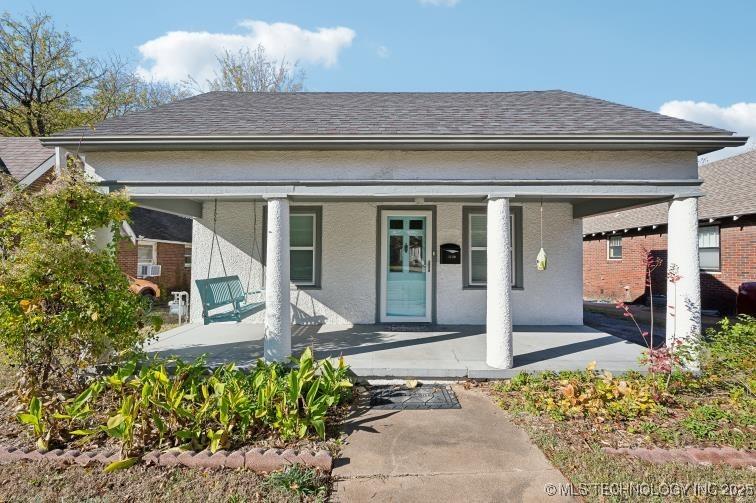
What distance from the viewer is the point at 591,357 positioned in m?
5.57

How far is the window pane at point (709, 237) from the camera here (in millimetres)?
11953

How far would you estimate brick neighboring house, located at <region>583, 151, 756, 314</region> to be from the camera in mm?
11148

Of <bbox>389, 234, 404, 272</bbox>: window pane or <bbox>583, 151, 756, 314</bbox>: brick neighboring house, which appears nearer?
<bbox>389, 234, 404, 272</bbox>: window pane

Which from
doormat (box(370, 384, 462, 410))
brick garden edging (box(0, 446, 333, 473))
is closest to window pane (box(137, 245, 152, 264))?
brick garden edging (box(0, 446, 333, 473))

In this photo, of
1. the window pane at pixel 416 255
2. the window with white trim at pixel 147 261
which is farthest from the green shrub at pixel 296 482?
the window with white trim at pixel 147 261

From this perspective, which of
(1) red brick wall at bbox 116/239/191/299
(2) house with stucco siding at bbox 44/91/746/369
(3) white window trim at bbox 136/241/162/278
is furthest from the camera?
(1) red brick wall at bbox 116/239/191/299

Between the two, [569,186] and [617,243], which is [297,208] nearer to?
[569,186]

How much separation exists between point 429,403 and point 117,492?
317 cm

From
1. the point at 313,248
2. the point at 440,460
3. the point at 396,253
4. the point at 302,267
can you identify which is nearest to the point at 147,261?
the point at 302,267

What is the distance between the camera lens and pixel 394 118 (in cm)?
591

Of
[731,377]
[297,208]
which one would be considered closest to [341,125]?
[297,208]

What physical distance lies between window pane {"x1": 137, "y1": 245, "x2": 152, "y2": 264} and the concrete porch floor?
891 cm

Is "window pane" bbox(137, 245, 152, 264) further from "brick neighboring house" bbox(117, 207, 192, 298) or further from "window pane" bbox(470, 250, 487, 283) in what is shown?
"window pane" bbox(470, 250, 487, 283)

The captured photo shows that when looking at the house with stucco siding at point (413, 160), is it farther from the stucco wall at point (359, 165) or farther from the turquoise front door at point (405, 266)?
the turquoise front door at point (405, 266)
